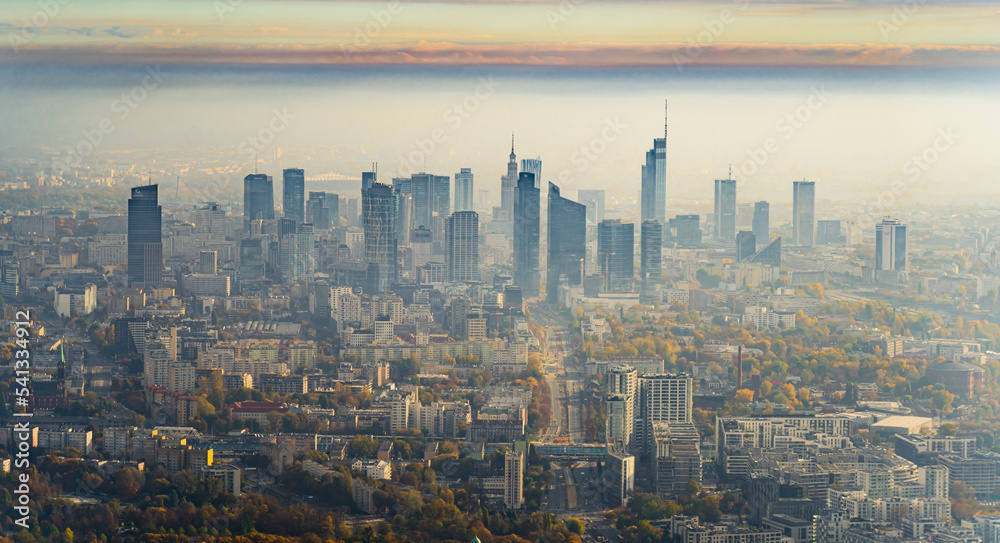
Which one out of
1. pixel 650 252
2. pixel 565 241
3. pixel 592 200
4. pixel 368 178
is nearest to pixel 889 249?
pixel 650 252

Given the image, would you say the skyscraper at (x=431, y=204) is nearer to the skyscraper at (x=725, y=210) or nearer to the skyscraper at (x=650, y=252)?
the skyscraper at (x=650, y=252)

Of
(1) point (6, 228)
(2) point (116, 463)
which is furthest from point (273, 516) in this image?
(1) point (6, 228)

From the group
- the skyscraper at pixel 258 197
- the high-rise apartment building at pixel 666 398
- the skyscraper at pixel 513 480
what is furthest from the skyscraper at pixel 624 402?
the skyscraper at pixel 258 197

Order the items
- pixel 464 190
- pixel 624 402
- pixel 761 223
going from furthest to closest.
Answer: pixel 761 223
pixel 464 190
pixel 624 402

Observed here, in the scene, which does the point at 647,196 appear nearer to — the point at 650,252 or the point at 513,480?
the point at 650,252

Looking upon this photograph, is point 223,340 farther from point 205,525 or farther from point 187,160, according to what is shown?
point 205,525
